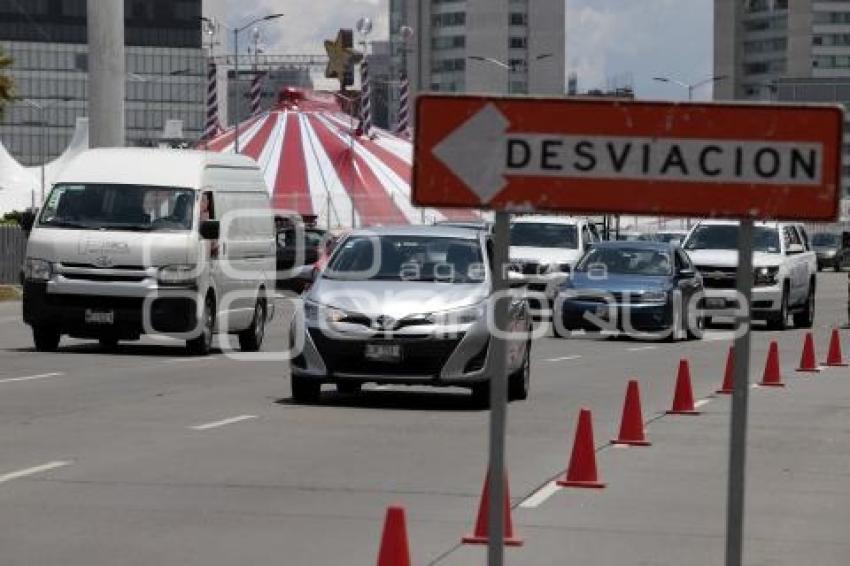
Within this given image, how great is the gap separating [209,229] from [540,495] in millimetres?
14208

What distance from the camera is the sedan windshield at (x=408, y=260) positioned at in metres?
21.2

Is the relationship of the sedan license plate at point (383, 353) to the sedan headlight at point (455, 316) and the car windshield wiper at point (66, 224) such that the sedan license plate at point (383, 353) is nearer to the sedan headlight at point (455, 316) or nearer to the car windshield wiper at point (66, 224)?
the sedan headlight at point (455, 316)

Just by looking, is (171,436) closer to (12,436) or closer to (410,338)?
(12,436)

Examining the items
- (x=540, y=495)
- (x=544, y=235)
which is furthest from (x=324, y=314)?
(x=544, y=235)

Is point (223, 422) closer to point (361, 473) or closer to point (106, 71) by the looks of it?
point (361, 473)

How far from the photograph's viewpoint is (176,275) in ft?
89.7

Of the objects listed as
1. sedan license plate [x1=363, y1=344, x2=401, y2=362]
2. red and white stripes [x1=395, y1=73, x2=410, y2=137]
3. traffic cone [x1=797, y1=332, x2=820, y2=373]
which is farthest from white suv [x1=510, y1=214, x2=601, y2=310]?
red and white stripes [x1=395, y1=73, x2=410, y2=137]

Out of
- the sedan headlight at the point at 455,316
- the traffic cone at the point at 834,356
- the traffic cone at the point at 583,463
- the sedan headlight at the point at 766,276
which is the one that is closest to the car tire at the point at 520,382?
the sedan headlight at the point at 455,316

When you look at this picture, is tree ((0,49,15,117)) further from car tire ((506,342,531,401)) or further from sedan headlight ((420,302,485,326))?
sedan headlight ((420,302,485,326))

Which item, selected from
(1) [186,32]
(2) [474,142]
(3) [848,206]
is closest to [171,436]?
(2) [474,142]

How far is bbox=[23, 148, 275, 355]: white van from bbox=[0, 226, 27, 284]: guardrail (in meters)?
25.6

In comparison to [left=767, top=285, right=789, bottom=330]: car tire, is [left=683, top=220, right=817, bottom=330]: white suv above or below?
above

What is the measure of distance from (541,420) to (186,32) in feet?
581

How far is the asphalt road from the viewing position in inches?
456
